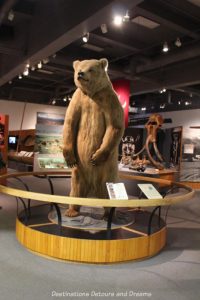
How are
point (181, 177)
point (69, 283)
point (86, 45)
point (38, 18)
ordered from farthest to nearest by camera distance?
point (181, 177), point (86, 45), point (38, 18), point (69, 283)

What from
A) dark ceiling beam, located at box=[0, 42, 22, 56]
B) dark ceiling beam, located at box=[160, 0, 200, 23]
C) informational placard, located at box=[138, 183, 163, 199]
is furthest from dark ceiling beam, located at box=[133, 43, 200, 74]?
informational placard, located at box=[138, 183, 163, 199]

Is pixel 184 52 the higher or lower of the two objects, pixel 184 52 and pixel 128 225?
the higher

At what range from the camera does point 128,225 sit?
147 inches

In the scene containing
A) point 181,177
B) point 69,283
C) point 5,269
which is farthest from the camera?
point 181,177

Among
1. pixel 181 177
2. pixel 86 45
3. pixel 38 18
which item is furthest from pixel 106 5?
pixel 181 177

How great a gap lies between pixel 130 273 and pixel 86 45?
5805 millimetres

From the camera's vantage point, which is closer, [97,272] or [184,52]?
[97,272]

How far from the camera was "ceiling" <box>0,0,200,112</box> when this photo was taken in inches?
180

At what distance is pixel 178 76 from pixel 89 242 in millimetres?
6531

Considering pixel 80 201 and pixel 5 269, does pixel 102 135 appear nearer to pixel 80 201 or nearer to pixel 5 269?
pixel 80 201

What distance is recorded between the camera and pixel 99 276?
277 centimetres

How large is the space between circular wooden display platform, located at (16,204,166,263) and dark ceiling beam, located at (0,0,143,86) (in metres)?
2.70

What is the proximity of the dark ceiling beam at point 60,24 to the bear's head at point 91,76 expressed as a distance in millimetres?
800

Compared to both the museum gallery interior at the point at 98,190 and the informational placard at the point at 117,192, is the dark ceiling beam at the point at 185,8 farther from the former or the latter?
the informational placard at the point at 117,192
